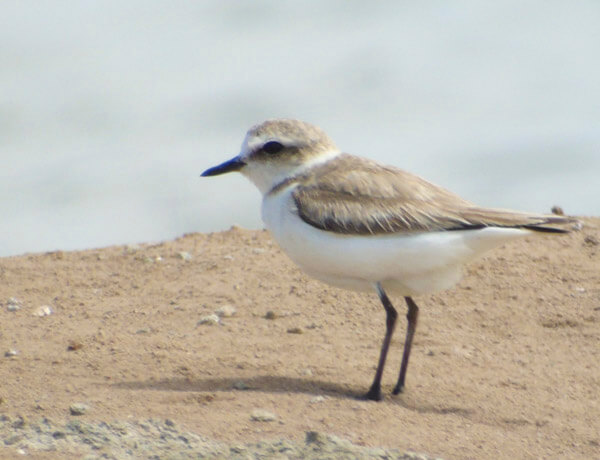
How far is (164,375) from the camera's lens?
7.25 metres

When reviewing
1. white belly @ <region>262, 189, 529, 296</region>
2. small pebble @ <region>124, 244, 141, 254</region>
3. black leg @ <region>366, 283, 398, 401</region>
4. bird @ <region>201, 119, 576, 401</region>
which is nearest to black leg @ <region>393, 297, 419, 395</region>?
bird @ <region>201, 119, 576, 401</region>

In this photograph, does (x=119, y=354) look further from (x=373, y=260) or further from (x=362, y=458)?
(x=362, y=458)

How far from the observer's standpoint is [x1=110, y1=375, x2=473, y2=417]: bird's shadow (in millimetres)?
6918

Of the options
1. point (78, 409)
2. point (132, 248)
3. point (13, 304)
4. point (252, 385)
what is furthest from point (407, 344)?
point (132, 248)

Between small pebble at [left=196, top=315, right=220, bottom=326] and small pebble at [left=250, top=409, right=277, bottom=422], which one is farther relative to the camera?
small pebble at [left=196, top=315, right=220, bottom=326]

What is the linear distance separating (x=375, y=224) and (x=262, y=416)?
4.49 feet

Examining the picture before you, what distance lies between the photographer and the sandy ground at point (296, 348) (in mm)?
6445

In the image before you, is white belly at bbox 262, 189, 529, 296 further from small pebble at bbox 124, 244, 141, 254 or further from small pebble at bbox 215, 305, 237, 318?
small pebble at bbox 124, 244, 141, 254

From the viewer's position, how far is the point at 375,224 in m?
6.96

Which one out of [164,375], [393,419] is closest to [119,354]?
[164,375]

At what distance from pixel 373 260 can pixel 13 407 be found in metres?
2.21

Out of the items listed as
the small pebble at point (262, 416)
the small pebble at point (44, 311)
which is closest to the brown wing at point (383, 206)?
the small pebble at point (262, 416)

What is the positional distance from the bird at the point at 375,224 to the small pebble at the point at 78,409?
5.23 ft

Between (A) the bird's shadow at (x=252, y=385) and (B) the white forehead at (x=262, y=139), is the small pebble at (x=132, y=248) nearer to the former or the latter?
(B) the white forehead at (x=262, y=139)
